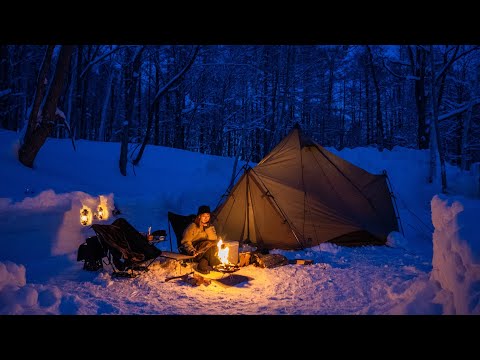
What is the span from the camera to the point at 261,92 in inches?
819

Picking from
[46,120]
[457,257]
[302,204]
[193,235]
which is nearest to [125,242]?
[193,235]

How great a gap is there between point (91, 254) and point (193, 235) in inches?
61.4

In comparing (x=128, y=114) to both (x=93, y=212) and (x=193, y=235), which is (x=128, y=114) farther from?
(x=193, y=235)

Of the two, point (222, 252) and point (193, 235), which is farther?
point (193, 235)

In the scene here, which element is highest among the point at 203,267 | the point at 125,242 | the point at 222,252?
the point at 125,242

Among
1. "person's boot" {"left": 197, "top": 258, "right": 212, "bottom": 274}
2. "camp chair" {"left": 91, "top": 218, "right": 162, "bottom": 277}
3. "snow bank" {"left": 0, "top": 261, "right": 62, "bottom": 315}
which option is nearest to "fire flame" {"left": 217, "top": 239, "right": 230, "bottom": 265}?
"person's boot" {"left": 197, "top": 258, "right": 212, "bottom": 274}

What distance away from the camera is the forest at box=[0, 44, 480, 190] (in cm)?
1464

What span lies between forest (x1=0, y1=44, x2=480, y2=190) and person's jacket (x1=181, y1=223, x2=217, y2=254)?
7414 mm

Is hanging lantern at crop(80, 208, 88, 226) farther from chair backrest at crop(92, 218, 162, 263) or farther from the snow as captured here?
chair backrest at crop(92, 218, 162, 263)

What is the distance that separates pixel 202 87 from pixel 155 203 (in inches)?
486

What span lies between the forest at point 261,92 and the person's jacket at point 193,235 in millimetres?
7414

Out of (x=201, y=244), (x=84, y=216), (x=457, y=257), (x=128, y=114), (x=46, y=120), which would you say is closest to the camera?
(x=457, y=257)
